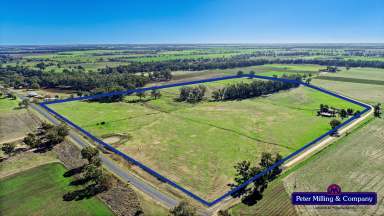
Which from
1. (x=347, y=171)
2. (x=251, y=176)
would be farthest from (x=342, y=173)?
(x=251, y=176)

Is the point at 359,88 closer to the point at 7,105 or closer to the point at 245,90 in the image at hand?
the point at 245,90

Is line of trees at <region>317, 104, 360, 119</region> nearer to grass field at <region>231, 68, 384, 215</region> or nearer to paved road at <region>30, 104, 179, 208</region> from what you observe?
grass field at <region>231, 68, 384, 215</region>

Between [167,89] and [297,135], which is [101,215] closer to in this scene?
[297,135]

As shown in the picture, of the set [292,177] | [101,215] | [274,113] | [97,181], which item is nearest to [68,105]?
[97,181]

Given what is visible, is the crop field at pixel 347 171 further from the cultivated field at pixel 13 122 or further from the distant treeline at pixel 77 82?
the distant treeline at pixel 77 82

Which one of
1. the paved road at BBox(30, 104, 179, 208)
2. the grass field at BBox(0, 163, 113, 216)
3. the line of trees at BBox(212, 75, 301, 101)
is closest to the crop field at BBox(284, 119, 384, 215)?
the paved road at BBox(30, 104, 179, 208)

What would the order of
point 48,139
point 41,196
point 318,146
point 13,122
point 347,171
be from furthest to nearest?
point 13,122
point 48,139
point 318,146
point 347,171
point 41,196

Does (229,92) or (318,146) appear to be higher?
(229,92)

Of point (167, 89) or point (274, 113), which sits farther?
point (167, 89)
